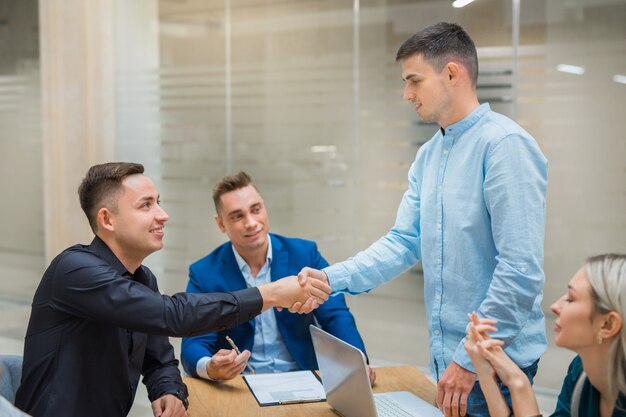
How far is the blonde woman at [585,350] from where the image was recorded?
1.80m

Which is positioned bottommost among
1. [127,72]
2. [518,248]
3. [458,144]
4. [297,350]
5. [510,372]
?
[297,350]

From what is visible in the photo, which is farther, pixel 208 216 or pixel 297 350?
pixel 208 216

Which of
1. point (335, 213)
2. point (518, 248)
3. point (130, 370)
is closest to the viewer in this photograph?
point (518, 248)

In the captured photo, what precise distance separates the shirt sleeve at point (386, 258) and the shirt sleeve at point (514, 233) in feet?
1.61

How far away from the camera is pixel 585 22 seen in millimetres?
4422

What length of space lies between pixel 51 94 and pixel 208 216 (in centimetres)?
156

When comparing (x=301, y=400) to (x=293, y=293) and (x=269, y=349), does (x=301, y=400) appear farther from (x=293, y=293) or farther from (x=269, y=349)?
(x=269, y=349)

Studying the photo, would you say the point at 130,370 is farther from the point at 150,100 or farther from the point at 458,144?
the point at 150,100

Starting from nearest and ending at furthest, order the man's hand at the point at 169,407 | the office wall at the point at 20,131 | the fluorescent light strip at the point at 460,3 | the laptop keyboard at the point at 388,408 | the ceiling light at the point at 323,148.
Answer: the laptop keyboard at the point at 388,408, the man's hand at the point at 169,407, the fluorescent light strip at the point at 460,3, the ceiling light at the point at 323,148, the office wall at the point at 20,131

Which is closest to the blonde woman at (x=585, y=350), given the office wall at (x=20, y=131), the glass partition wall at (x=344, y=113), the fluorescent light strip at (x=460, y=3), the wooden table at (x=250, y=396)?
the wooden table at (x=250, y=396)

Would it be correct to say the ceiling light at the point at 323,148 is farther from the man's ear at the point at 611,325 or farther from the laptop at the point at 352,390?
the man's ear at the point at 611,325

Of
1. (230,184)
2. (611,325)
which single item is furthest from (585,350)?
(230,184)

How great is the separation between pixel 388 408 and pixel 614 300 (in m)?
0.78

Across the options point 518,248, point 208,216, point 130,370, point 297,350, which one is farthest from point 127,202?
point 208,216
